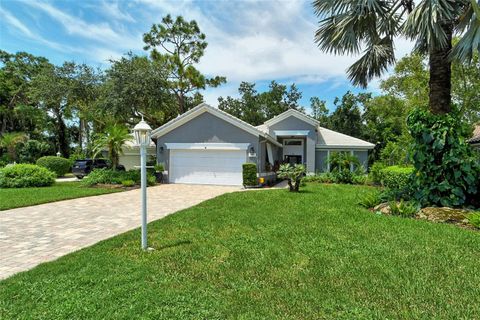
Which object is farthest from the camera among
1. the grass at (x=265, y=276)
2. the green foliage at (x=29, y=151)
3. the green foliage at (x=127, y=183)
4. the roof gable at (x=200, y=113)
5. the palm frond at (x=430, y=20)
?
the green foliage at (x=29, y=151)

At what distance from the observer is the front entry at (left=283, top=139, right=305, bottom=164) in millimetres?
24031

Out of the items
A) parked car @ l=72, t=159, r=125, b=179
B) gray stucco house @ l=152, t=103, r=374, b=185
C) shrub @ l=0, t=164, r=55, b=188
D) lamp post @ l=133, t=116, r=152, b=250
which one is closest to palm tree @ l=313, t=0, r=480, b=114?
lamp post @ l=133, t=116, r=152, b=250

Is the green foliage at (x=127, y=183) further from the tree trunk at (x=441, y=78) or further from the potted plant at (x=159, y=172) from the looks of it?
the tree trunk at (x=441, y=78)

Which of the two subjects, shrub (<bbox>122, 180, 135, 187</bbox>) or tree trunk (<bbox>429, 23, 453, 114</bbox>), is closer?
tree trunk (<bbox>429, 23, 453, 114</bbox>)

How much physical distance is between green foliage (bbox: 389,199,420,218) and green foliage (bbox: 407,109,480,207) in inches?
14.2

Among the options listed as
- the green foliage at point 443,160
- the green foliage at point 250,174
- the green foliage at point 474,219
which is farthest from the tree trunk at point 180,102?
the green foliage at point 474,219

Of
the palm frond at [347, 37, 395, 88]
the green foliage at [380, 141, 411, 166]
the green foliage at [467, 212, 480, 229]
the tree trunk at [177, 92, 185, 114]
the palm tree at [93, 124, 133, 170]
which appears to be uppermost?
the tree trunk at [177, 92, 185, 114]

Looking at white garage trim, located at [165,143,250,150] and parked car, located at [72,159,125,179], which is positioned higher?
white garage trim, located at [165,143,250,150]

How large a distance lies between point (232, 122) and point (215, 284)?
13.6m

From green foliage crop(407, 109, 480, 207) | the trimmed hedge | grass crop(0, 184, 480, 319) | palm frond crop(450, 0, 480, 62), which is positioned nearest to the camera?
grass crop(0, 184, 480, 319)

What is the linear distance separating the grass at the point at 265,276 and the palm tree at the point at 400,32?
424cm

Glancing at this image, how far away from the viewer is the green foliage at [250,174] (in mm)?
15727

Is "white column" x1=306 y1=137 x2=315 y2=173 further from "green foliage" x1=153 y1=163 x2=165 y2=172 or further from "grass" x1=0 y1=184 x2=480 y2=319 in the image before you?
"grass" x1=0 y1=184 x2=480 y2=319

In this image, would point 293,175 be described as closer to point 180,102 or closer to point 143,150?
A: point 143,150
